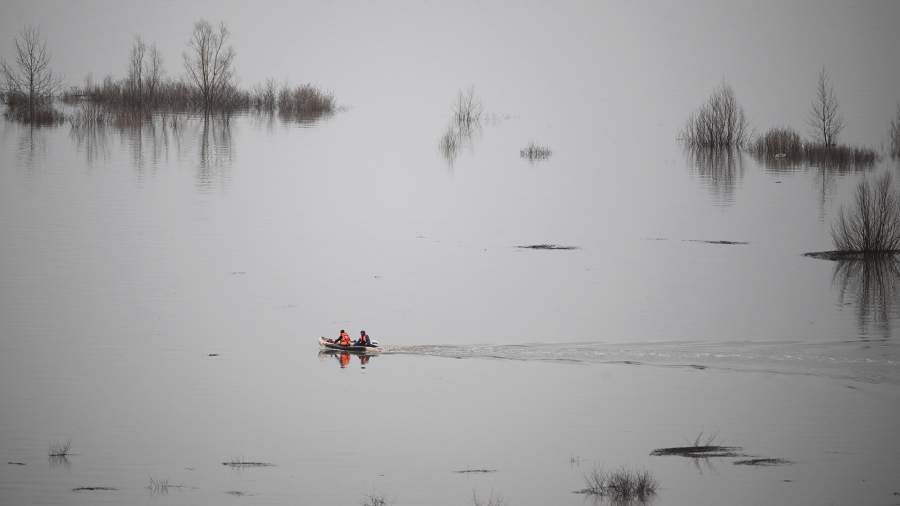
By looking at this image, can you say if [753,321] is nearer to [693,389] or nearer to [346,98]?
[693,389]

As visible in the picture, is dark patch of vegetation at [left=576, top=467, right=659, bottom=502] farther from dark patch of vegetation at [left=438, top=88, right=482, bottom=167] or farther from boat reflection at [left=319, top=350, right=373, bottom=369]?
dark patch of vegetation at [left=438, top=88, right=482, bottom=167]

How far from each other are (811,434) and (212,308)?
13.7 metres

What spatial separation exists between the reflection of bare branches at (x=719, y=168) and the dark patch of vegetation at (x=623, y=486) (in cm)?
3389

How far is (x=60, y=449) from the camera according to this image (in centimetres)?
1692

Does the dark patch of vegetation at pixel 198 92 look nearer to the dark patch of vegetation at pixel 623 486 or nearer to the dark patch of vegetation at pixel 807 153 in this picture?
the dark patch of vegetation at pixel 807 153

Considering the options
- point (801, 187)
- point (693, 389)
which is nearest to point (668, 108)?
point (801, 187)

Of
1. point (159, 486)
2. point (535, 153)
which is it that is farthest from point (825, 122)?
point (159, 486)

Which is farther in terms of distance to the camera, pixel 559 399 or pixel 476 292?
pixel 476 292

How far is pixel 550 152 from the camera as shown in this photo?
238ft

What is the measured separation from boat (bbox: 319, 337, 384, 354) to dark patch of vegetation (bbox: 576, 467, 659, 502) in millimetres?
7437

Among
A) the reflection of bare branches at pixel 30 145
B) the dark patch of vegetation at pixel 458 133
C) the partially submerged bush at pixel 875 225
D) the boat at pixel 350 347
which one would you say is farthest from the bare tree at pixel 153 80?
the boat at pixel 350 347

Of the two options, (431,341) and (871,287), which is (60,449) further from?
(871,287)

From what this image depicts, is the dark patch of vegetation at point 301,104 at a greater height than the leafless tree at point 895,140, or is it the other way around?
the dark patch of vegetation at point 301,104

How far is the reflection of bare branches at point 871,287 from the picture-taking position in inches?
1019
